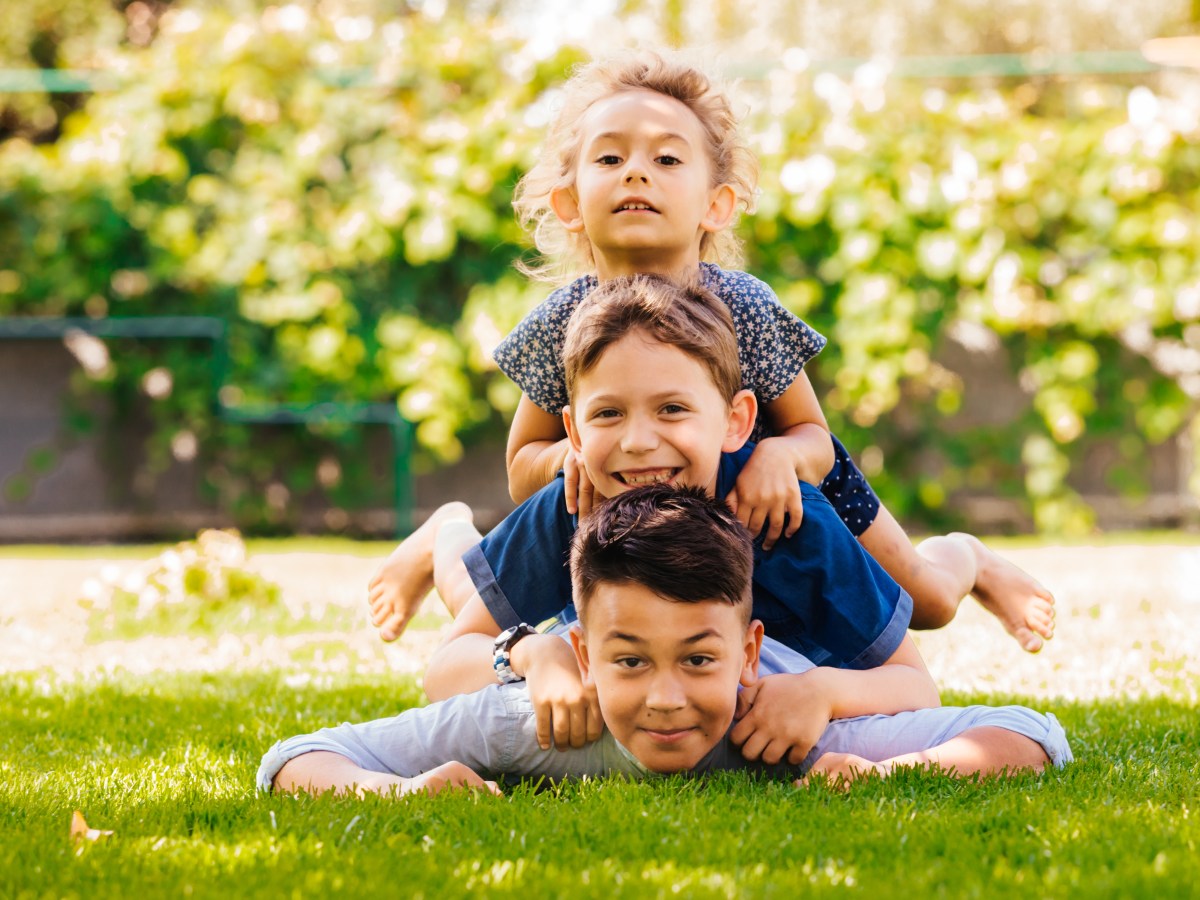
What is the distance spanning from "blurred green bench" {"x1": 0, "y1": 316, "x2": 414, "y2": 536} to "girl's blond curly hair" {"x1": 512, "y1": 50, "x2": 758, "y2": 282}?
162 inches

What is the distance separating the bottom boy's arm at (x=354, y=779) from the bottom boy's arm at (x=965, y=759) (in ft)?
1.96

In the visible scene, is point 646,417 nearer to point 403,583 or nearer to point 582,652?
point 582,652

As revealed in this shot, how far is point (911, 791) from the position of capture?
232 centimetres

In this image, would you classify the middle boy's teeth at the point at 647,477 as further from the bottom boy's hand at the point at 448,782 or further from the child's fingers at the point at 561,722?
the bottom boy's hand at the point at 448,782

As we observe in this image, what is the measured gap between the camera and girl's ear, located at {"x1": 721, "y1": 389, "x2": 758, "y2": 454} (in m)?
2.80

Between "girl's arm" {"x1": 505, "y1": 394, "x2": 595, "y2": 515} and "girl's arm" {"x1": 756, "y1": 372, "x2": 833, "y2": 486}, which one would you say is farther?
"girl's arm" {"x1": 505, "y1": 394, "x2": 595, "y2": 515}

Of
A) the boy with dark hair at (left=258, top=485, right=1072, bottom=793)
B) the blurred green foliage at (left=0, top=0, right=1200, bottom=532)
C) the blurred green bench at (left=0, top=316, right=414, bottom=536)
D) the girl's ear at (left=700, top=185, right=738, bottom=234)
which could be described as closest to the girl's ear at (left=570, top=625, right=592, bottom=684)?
the boy with dark hair at (left=258, top=485, right=1072, bottom=793)

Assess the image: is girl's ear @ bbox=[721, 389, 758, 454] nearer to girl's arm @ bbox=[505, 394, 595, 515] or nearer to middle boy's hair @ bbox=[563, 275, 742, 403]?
middle boy's hair @ bbox=[563, 275, 742, 403]

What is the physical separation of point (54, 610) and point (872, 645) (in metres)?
3.53

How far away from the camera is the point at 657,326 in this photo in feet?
8.59

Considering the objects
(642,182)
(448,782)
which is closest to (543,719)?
(448,782)

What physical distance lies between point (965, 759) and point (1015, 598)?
1088 millimetres

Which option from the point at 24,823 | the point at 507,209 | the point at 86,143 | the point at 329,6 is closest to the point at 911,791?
the point at 24,823

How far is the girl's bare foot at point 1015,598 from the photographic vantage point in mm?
3381
